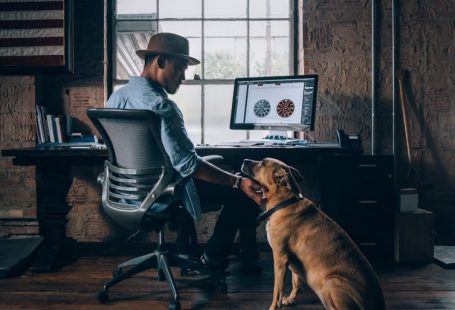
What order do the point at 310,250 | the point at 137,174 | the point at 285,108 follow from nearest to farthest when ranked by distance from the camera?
the point at 310,250, the point at 137,174, the point at 285,108

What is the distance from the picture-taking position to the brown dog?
1974mm

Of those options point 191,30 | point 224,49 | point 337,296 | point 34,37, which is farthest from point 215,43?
point 337,296

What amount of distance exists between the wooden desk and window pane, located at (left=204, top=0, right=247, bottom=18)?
1426mm

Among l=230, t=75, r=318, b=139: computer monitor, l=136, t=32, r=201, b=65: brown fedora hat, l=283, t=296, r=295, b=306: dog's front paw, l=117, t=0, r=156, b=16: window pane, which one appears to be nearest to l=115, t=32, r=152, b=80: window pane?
l=117, t=0, r=156, b=16: window pane

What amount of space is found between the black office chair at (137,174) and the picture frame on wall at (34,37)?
1507 millimetres

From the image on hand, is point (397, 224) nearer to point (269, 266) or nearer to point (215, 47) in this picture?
point (269, 266)

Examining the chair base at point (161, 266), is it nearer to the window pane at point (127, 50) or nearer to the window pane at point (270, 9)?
the window pane at point (127, 50)

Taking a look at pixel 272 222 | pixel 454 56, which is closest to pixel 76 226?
pixel 272 222

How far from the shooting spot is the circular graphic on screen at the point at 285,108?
11.4 ft

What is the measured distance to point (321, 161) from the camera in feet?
11.3

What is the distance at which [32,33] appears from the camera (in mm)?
3732

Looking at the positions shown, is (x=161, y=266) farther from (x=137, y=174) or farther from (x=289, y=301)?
(x=289, y=301)

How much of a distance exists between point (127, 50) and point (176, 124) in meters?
1.91

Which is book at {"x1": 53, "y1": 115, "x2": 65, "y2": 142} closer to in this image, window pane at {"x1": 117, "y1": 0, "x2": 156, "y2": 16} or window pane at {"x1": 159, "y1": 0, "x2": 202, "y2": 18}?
window pane at {"x1": 117, "y1": 0, "x2": 156, "y2": 16}
